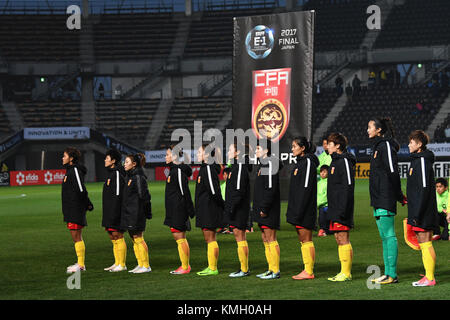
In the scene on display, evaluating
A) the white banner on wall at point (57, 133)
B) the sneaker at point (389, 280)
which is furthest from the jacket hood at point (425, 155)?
the white banner on wall at point (57, 133)

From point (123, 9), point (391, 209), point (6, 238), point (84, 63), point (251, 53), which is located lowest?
point (6, 238)

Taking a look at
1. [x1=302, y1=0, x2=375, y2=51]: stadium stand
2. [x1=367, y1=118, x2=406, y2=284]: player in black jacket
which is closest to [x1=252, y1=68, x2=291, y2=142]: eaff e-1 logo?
[x1=367, y1=118, x2=406, y2=284]: player in black jacket

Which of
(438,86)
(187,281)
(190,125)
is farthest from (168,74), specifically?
(187,281)

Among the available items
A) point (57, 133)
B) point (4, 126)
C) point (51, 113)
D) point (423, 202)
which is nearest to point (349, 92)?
point (57, 133)

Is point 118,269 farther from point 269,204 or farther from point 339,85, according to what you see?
point 339,85

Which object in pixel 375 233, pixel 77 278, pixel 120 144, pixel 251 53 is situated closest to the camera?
pixel 77 278

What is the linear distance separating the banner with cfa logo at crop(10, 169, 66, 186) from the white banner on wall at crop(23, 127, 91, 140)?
8.73ft

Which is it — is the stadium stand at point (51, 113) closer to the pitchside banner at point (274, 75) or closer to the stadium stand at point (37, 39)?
the stadium stand at point (37, 39)

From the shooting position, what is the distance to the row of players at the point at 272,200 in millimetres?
8938

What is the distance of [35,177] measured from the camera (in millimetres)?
45156

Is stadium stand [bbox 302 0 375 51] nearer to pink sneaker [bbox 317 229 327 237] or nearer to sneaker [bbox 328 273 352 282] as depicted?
pink sneaker [bbox 317 229 327 237]

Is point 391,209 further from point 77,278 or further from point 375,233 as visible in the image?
point 375,233
